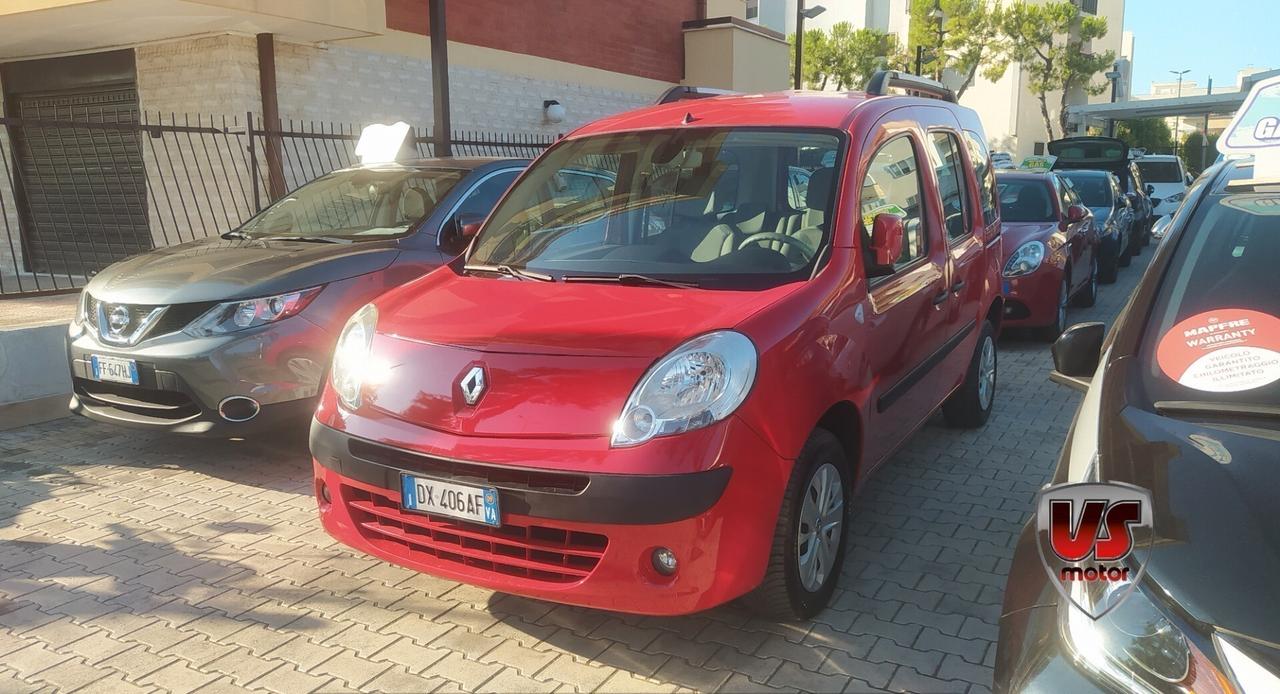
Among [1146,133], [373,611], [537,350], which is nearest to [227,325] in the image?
[373,611]

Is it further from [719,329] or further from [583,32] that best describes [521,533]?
[583,32]

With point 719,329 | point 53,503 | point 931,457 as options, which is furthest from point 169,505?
point 931,457

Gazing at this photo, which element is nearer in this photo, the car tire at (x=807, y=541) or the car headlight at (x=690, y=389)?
the car headlight at (x=690, y=389)

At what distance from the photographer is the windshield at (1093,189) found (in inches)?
498

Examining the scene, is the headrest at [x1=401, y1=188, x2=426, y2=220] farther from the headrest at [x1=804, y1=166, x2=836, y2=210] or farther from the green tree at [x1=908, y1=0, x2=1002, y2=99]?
the green tree at [x1=908, y1=0, x2=1002, y2=99]

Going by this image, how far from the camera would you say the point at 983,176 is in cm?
573

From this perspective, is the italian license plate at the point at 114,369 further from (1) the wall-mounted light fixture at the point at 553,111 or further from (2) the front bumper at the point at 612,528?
(1) the wall-mounted light fixture at the point at 553,111

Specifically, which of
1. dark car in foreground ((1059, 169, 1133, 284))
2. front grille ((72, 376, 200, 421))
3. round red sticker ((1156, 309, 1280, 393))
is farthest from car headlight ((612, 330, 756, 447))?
dark car in foreground ((1059, 169, 1133, 284))

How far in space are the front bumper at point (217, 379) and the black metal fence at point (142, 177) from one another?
5.44m

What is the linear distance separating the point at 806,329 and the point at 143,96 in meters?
10.9

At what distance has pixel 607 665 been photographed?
3197 millimetres

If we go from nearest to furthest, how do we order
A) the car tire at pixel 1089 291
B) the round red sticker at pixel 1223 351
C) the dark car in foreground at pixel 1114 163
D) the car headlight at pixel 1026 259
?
1. the round red sticker at pixel 1223 351
2. the car headlight at pixel 1026 259
3. the car tire at pixel 1089 291
4. the dark car in foreground at pixel 1114 163

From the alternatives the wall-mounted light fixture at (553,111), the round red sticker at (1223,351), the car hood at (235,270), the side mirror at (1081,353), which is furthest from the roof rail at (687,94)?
the wall-mounted light fixture at (553,111)

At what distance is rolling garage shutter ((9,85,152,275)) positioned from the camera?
12.1 meters
